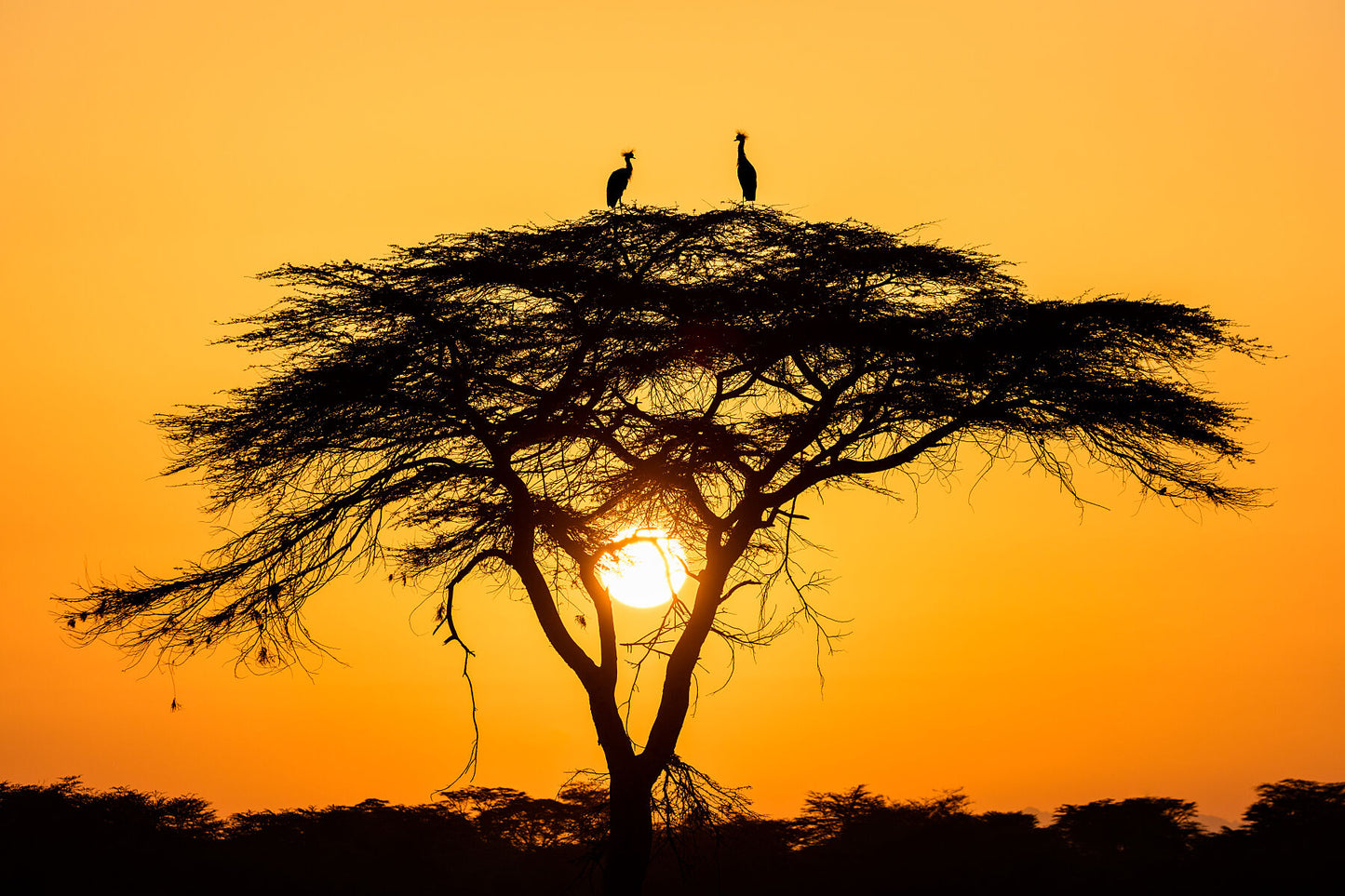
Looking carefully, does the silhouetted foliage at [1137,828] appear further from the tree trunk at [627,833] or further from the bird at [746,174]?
the bird at [746,174]

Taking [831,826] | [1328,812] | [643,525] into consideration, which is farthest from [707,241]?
[1328,812]

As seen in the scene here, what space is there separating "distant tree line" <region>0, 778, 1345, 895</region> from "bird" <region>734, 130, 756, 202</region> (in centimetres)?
909

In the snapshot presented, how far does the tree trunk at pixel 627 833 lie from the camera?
1477cm

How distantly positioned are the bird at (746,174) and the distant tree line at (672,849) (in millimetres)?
9087

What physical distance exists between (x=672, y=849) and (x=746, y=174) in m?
9.95

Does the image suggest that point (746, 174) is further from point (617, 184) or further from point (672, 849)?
point (672, 849)

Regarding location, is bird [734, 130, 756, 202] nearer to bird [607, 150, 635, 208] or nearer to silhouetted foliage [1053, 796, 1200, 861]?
bird [607, 150, 635, 208]

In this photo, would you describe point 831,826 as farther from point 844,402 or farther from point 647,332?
point 647,332

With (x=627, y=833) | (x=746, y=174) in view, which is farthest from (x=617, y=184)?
(x=627, y=833)

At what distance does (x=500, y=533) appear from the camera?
1588cm

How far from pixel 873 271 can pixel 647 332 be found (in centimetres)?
296

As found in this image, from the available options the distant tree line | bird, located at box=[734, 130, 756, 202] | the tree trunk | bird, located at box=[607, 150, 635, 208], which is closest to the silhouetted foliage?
the distant tree line

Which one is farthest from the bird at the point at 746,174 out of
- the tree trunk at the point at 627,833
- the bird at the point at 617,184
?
the tree trunk at the point at 627,833

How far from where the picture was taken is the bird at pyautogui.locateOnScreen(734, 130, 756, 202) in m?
19.2
